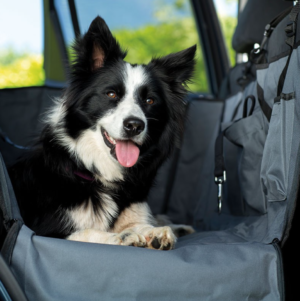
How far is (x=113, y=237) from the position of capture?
1.72 m

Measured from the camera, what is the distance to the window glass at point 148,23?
5.52m

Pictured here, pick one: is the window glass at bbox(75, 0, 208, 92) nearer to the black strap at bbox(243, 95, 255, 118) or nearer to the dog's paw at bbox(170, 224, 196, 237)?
the black strap at bbox(243, 95, 255, 118)

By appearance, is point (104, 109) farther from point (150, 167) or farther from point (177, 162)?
point (177, 162)

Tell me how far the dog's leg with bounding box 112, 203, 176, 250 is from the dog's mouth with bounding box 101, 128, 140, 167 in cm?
29

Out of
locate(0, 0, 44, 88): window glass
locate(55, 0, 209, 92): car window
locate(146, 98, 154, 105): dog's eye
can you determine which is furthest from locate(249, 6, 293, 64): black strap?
locate(0, 0, 44, 88): window glass

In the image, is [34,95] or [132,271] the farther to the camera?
[34,95]

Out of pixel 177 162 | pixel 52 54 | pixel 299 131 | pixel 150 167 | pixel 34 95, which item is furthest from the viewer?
pixel 52 54

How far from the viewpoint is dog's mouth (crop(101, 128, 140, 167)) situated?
1973 mm

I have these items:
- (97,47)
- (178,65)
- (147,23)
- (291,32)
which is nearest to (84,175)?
(97,47)

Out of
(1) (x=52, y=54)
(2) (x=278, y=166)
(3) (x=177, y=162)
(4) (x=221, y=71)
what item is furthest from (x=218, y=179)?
(1) (x=52, y=54)

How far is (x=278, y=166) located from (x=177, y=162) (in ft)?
5.19

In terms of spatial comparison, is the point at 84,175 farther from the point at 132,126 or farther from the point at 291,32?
the point at 291,32

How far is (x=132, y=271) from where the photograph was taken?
1.39 metres

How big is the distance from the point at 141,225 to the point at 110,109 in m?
0.62
